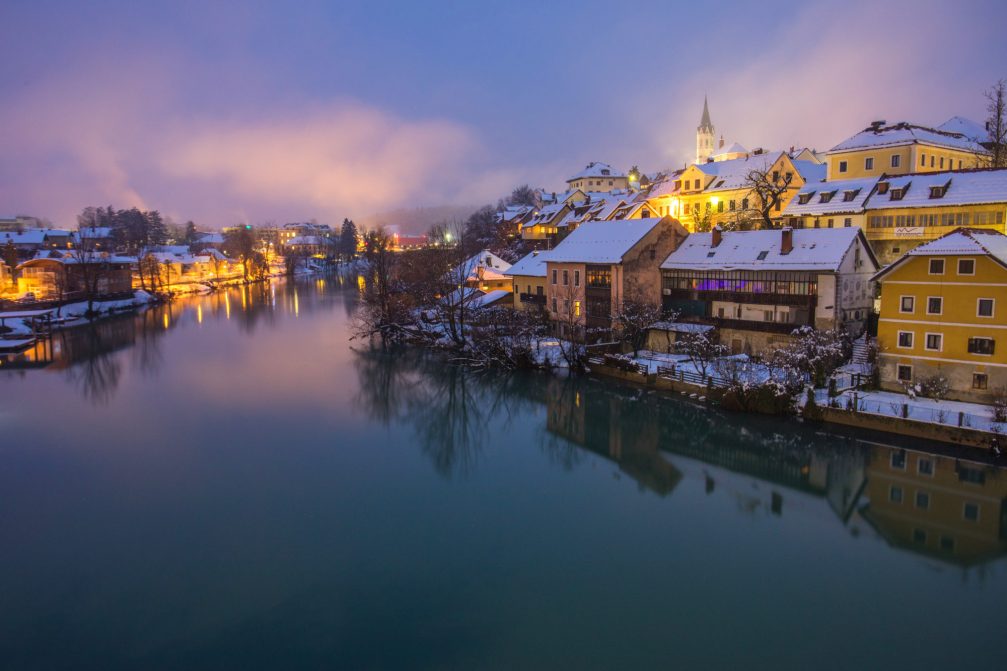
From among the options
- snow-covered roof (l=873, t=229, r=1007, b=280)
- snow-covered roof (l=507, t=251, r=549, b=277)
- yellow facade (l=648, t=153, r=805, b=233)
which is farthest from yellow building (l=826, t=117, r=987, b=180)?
snow-covered roof (l=507, t=251, r=549, b=277)

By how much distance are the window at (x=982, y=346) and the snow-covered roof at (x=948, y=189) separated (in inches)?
405

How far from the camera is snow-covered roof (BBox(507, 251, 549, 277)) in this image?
1276 inches

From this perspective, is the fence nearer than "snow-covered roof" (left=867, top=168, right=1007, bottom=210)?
Yes

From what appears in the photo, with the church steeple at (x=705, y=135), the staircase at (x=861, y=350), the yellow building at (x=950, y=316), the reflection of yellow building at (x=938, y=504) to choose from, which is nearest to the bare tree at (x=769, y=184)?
the staircase at (x=861, y=350)

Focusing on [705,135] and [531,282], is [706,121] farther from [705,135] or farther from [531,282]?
[531,282]

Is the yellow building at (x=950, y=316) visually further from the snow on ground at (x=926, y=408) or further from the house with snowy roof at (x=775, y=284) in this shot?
the house with snowy roof at (x=775, y=284)

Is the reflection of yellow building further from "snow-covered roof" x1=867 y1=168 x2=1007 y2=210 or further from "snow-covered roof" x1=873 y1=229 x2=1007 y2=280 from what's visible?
"snow-covered roof" x1=867 y1=168 x2=1007 y2=210

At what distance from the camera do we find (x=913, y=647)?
8.46m

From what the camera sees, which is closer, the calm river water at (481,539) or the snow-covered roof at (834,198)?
the calm river water at (481,539)

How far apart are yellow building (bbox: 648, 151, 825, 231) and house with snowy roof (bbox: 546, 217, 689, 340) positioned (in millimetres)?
8675

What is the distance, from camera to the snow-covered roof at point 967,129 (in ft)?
117

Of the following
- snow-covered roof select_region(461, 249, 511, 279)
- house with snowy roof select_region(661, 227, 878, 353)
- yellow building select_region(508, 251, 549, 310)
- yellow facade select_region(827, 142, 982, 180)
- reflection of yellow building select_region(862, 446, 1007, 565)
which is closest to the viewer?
reflection of yellow building select_region(862, 446, 1007, 565)

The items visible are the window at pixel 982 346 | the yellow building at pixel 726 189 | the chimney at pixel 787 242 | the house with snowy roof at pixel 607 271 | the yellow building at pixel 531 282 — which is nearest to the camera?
the window at pixel 982 346

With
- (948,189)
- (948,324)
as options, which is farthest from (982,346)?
(948,189)
